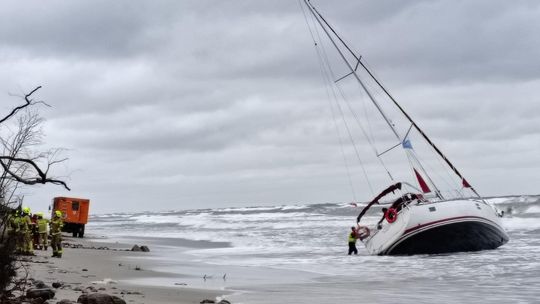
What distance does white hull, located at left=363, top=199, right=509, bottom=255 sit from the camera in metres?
23.2

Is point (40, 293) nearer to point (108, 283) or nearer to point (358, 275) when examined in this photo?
point (108, 283)

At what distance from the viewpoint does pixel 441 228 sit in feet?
76.6

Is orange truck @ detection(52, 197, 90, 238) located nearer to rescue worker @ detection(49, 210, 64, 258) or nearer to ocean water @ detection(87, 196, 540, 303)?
ocean water @ detection(87, 196, 540, 303)

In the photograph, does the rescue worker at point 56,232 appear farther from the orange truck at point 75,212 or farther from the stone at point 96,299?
the orange truck at point 75,212

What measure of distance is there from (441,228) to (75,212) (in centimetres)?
2698

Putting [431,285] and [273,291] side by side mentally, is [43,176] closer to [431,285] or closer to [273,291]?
[273,291]

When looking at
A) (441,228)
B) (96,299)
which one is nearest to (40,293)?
(96,299)

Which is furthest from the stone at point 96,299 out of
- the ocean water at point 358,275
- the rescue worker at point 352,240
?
the rescue worker at point 352,240

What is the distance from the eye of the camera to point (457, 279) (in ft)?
53.4

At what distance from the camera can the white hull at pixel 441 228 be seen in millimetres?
23250

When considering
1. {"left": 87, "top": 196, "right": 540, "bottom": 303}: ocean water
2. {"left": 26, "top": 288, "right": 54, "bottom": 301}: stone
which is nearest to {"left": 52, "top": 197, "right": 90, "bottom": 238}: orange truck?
{"left": 87, "top": 196, "right": 540, "bottom": 303}: ocean water

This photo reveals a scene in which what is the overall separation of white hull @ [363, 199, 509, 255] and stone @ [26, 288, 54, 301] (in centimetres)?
1659

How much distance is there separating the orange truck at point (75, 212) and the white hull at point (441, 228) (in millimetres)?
24408

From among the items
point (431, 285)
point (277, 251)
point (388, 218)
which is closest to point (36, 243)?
point (277, 251)
